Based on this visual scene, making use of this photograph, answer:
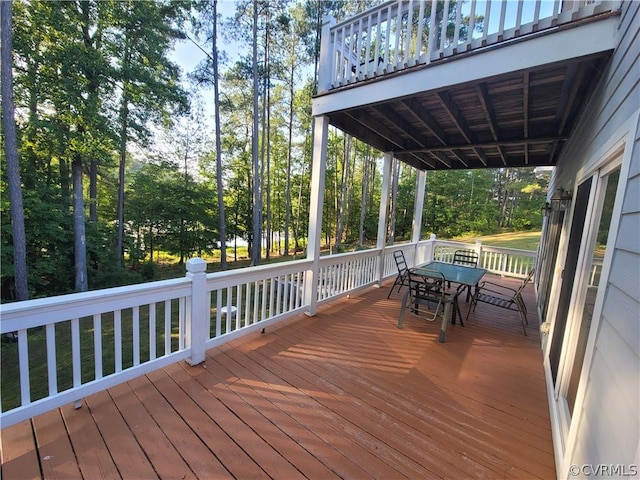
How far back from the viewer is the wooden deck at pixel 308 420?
5.16 feet

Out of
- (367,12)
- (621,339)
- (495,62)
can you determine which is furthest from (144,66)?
(621,339)

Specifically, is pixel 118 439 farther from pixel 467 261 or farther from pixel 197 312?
pixel 467 261

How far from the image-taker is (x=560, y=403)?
1.95m

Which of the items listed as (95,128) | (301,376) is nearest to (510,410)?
(301,376)

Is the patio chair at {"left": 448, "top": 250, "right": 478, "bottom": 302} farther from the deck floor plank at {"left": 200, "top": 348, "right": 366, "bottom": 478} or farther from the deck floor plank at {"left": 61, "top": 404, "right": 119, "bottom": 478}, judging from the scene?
the deck floor plank at {"left": 61, "top": 404, "right": 119, "bottom": 478}

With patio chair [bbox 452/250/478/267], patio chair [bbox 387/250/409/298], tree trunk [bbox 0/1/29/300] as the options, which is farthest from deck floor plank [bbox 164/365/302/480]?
tree trunk [bbox 0/1/29/300]

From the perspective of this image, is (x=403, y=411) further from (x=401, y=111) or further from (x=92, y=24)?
(x=92, y=24)

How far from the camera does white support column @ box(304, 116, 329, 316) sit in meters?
3.61

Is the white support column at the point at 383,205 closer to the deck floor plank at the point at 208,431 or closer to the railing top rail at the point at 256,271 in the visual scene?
the railing top rail at the point at 256,271

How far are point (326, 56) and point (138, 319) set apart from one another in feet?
11.3

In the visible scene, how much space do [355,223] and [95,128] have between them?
15.2 metres
